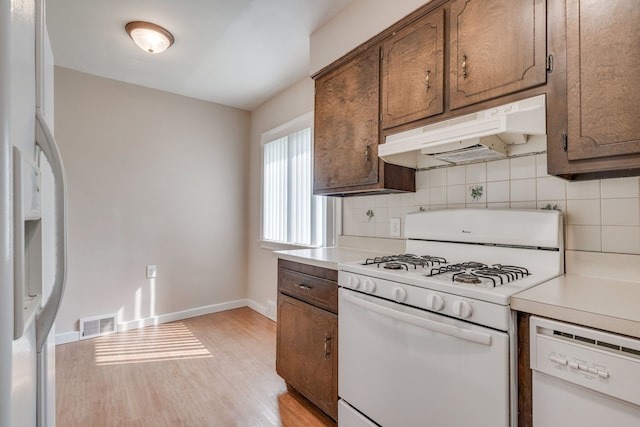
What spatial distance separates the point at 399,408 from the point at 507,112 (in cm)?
128

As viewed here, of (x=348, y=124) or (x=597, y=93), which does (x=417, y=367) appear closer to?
(x=597, y=93)

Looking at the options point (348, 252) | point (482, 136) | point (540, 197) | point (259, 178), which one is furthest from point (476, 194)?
point (259, 178)

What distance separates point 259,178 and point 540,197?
295cm

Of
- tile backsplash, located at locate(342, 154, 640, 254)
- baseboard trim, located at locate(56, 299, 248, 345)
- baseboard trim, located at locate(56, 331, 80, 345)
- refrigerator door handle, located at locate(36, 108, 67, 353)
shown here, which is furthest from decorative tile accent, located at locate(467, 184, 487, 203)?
baseboard trim, located at locate(56, 331, 80, 345)

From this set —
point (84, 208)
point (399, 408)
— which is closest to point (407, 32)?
point (399, 408)

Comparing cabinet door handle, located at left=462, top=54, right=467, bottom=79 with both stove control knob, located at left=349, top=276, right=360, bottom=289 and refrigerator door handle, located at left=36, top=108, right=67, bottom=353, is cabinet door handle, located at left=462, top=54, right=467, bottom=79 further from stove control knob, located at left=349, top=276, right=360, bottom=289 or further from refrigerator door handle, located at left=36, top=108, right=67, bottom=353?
refrigerator door handle, located at left=36, top=108, right=67, bottom=353

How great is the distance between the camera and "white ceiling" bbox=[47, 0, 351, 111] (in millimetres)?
2047

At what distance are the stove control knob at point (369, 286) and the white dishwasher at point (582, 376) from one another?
1.93 feet

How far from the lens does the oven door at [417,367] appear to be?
1.00 m

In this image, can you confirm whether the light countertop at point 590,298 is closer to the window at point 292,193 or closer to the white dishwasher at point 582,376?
the white dishwasher at point 582,376

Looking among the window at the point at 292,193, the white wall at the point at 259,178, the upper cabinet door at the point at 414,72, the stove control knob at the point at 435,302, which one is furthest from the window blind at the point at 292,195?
the stove control knob at the point at 435,302

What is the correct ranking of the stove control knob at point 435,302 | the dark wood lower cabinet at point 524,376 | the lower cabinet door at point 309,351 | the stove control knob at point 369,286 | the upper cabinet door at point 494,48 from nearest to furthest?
the dark wood lower cabinet at point 524,376 < the stove control knob at point 435,302 < the upper cabinet door at point 494,48 < the stove control knob at point 369,286 < the lower cabinet door at point 309,351

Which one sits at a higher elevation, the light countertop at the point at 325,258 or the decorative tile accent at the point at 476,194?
the decorative tile accent at the point at 476,194

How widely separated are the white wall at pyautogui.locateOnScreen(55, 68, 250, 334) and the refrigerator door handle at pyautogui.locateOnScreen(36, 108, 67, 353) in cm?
261
